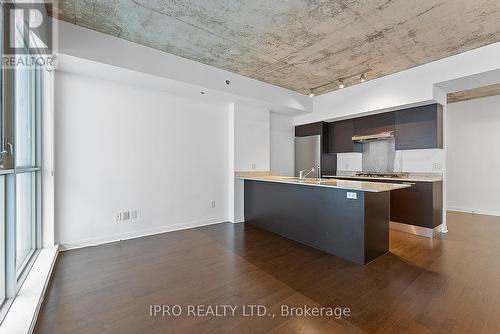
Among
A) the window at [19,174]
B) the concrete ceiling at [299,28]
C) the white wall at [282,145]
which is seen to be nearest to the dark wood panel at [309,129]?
the white wall at [282,145]

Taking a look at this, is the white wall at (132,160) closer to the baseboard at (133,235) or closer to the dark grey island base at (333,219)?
the baseboard at (133,235)

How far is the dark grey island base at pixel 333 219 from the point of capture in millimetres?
2945

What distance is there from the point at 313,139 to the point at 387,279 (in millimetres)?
3884

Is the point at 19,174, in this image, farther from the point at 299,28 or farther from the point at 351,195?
the point at 351,195

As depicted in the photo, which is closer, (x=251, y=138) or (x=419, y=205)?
(x=419, y=205)

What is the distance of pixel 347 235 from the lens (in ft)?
10.0

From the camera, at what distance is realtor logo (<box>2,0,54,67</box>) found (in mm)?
1787

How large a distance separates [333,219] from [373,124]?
2.83 meters

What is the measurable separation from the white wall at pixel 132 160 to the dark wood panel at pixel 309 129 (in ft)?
7.41

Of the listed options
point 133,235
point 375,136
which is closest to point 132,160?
point 133,235

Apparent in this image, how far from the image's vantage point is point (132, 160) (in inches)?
154

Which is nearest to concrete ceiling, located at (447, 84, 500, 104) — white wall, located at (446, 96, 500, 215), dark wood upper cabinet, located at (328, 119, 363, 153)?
white wall, located at (446, 96, 500, 215)

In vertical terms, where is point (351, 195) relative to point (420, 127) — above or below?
below

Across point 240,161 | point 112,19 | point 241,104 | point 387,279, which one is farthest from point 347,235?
point 112,19
